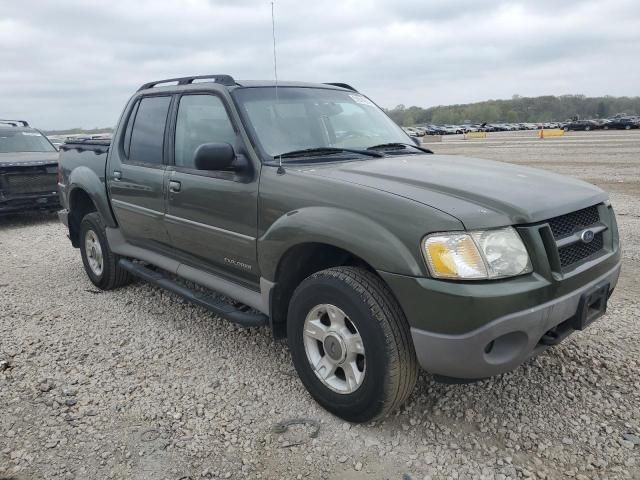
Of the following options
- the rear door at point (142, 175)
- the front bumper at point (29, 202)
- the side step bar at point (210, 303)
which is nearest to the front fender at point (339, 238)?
the side step bar at point (210, 303)

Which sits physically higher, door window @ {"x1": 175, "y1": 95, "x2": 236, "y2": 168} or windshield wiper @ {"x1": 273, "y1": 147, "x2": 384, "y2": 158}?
door window @ {"x1": 175, "y1": 95, "x2": 236, "y2": 168}

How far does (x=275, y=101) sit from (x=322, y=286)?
1.49 metres

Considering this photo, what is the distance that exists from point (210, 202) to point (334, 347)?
1.33 m

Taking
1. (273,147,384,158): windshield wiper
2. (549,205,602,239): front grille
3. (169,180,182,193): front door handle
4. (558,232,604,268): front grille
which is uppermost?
(273,147,384,158): windshield wiper

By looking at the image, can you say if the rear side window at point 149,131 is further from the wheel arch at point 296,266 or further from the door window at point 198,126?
the wheel arch at point 296,266

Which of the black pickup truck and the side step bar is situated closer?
the side step bar

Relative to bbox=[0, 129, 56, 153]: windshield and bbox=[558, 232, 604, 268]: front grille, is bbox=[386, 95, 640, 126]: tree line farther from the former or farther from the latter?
bbox=[558, 232, 604, 268]: front grille

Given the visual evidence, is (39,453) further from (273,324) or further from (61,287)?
(61,287)

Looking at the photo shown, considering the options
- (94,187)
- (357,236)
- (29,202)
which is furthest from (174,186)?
(29,202)

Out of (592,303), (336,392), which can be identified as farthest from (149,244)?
(592,303)

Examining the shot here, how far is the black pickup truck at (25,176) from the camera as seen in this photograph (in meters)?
8.56

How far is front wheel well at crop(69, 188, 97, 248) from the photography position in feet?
17.7

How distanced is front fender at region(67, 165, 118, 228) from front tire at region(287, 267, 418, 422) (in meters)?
2.63

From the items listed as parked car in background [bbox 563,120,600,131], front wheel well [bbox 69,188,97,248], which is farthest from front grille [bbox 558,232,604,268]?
parked car in background [bbox 563,120,600,131]
